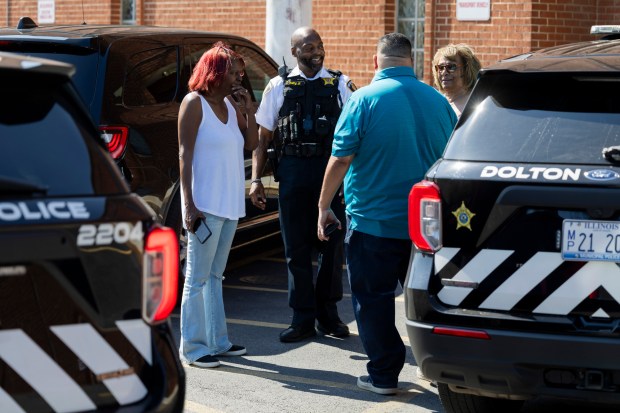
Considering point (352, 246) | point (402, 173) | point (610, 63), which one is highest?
point (610, 63)

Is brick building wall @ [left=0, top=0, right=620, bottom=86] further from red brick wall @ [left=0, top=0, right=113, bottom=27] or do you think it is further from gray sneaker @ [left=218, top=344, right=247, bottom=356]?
gray sneaker @ [left=218, top=344, right=247, bottom=356]

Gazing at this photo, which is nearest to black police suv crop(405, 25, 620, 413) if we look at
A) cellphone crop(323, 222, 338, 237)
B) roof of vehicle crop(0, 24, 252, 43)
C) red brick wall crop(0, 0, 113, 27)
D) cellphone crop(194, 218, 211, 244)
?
cellphone crop(323, 222, 338, 237)

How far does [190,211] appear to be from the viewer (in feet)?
21.0

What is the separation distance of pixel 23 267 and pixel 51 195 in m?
0.23

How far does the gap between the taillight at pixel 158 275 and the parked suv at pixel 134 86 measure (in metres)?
3.89

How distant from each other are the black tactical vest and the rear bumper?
2546mm

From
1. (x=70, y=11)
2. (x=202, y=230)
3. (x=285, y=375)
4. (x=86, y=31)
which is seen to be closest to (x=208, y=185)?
(x=202, y=230)

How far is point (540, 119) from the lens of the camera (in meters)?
4.74

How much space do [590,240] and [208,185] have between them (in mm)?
2581

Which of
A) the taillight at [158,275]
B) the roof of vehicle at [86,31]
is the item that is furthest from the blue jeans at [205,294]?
the taillight at [158,275]

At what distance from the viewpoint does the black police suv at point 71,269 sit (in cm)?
320

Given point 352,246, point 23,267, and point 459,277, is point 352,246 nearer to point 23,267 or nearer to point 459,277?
point 459,277

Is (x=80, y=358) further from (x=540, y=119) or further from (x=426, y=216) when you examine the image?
(x=540, y=119)

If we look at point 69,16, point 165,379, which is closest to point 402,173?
point 165,379
